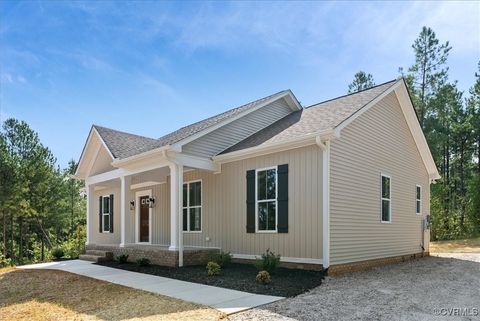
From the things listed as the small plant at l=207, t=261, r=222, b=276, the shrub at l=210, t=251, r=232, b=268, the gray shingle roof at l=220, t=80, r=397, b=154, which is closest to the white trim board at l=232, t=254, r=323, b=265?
the shrub at l=210, t=251, r=232, b=268

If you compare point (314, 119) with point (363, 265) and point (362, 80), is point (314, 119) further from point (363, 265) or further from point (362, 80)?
point (362, 80)

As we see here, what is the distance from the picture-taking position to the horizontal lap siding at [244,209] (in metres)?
9.20

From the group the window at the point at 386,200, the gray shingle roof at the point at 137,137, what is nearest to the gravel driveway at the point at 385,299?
the window at the point at 386,200

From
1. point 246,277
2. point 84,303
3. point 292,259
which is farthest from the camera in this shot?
point 292,259

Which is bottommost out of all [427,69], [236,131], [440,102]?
[236,131]

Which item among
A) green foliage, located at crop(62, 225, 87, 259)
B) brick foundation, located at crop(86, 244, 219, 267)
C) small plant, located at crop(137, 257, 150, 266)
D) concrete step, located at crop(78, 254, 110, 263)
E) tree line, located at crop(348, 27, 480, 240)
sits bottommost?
green foliage, located at crop(62, 225, 87, 259)

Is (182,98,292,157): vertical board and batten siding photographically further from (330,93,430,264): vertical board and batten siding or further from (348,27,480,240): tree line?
(348,27,480,240): tree line

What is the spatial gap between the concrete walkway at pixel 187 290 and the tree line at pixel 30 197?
10.2m

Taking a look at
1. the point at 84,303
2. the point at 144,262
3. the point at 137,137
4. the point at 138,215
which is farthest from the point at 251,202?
the point at 137,137

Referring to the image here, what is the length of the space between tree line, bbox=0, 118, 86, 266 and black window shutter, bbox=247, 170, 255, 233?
1205 cm

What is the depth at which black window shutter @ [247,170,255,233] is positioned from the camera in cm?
1046

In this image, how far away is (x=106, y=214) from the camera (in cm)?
1722

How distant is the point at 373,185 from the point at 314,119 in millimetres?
2517

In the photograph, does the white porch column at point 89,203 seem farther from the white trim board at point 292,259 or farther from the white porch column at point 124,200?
the white trim board at point 292,259
